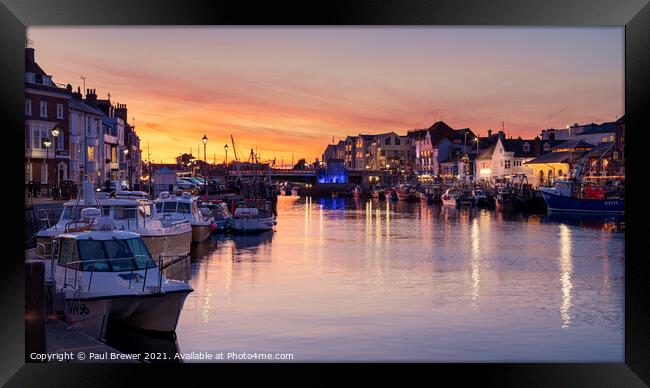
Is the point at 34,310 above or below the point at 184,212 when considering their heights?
below

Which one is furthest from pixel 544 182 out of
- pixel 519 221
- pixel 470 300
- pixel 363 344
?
pixel 363 344

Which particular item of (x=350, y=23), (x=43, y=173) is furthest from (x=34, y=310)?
(x=43, y=173)

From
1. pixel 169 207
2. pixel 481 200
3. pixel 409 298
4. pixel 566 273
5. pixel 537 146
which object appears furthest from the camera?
pixel 537 146

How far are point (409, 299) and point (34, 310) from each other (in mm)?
13202

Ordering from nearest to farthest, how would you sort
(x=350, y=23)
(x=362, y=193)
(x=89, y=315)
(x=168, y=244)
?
1. (x=350, y=23)
2. (x=89, y=315)
3. (x=168, y=244)
4. (x=362, y=193)

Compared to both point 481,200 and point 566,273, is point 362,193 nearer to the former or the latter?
point 481,200

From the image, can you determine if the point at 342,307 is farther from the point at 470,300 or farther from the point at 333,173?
the point at 333,173

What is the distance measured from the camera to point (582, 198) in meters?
67.0

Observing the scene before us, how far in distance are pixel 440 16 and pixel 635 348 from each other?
5.10 m

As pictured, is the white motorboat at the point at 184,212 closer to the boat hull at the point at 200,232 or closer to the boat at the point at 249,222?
the boat hull at the point at 200,232

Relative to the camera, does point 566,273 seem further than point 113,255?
Yes

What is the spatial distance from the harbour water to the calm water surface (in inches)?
1.7

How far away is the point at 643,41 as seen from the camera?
401 inches

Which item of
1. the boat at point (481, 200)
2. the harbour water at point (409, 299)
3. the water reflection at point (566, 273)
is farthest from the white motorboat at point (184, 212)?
the boat at point (481, 200)
